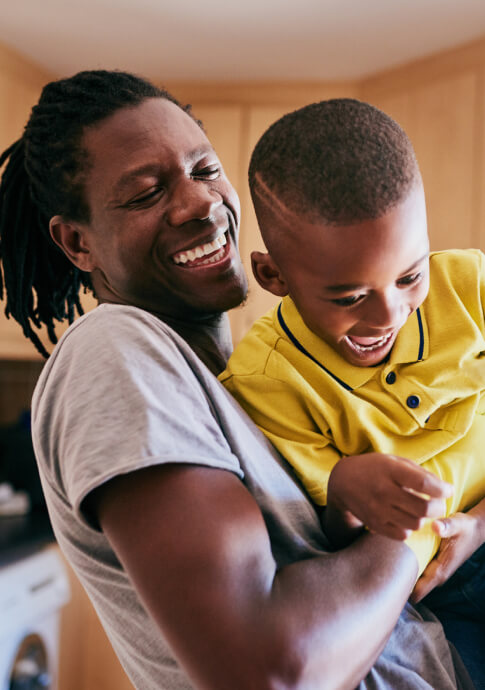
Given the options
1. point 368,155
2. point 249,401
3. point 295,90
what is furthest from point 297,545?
point 295,90

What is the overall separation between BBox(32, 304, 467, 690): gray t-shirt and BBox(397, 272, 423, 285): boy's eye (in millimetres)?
221

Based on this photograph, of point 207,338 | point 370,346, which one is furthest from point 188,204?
point 370,346

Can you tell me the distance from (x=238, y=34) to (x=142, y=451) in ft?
7.95

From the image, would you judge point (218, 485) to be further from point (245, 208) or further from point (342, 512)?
point (245, 208)

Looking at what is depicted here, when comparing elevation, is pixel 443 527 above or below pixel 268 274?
below

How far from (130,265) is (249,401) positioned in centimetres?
27

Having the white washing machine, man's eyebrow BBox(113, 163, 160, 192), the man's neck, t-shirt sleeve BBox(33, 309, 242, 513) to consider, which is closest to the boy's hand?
t-shirt sleeve BBox(33, 309, 242, 513)

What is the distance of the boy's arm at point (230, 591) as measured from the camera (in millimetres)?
495

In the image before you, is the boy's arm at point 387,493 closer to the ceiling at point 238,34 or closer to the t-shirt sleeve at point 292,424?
the t-shirt sleeve at point 292,424

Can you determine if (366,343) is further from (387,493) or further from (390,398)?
(387,493)

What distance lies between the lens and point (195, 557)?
508 mm

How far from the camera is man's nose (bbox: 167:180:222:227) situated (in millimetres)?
864

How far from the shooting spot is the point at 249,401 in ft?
2.55

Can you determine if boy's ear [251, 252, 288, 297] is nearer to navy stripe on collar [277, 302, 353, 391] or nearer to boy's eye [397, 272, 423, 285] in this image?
navy stripe on collar [277, 302, 353, 391]
